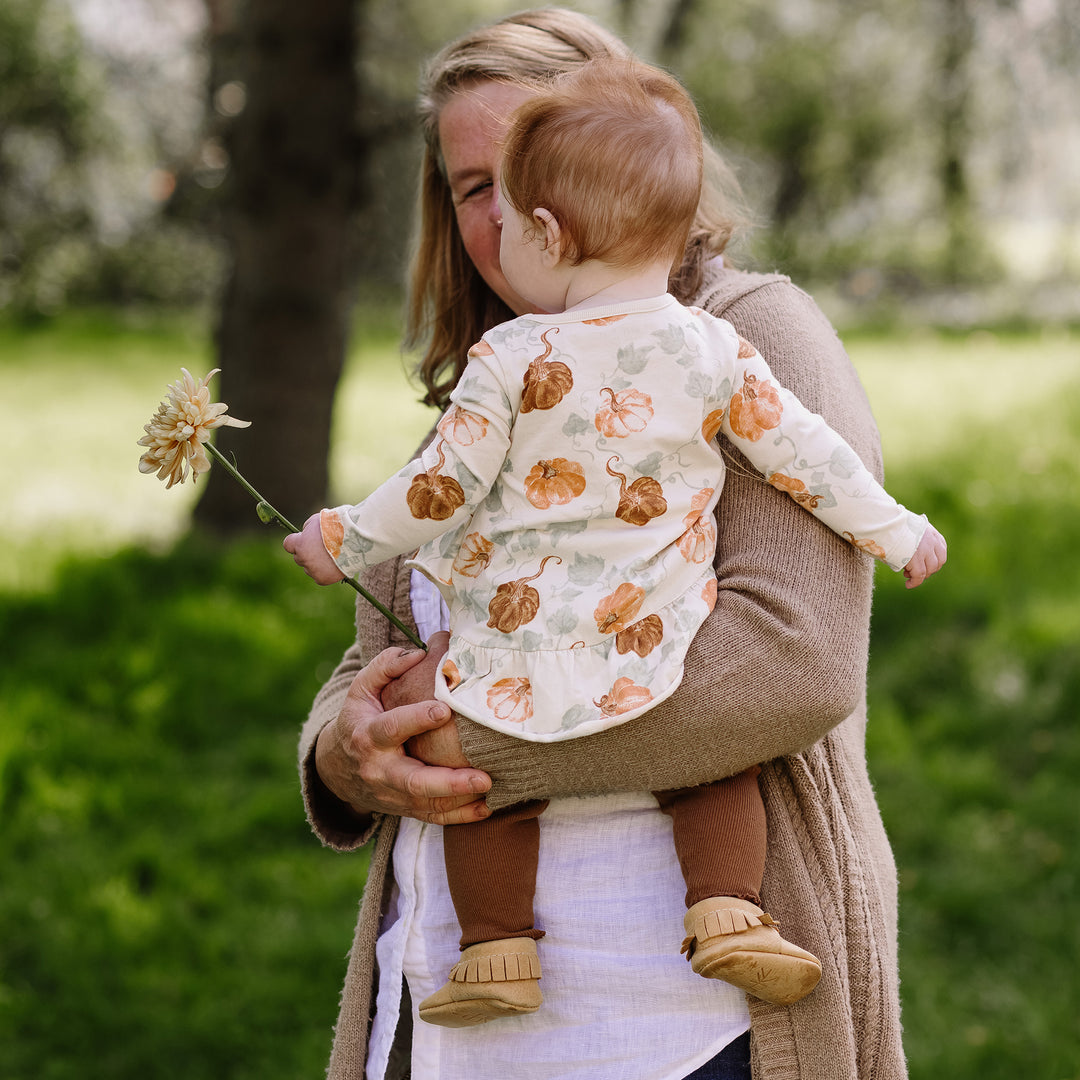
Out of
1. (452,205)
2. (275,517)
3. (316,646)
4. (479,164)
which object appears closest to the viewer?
(275,517)

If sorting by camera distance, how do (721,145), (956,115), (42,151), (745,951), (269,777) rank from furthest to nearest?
1. (42,151)
2. (721,145)
3. (956,115)
4. (269,777)
5. (745,951)

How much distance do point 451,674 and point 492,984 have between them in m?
0.37

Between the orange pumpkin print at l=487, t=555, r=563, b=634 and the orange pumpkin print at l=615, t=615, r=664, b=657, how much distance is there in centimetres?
11

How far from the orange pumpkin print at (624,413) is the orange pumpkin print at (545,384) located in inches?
1.9

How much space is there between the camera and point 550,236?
1503 millimetres

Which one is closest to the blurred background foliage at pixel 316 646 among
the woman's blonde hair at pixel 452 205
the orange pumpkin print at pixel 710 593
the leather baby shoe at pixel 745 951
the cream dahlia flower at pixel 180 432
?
Result: the woman's blonde hair at pixel 452 205

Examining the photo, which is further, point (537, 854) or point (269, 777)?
point (269, 777)

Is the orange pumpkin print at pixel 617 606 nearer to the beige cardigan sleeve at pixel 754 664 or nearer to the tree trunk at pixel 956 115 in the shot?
the beige cardigan sleeve at pixel 754 664

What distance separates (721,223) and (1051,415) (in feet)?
15.1

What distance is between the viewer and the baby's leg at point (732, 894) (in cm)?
141

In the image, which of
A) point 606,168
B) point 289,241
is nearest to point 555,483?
point 606,168

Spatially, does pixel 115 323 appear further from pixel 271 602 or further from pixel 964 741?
pixel 964 741

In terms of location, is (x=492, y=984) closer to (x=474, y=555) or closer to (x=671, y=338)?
(x=474, y=555)

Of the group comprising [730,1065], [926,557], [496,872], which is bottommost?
[730,1065]
